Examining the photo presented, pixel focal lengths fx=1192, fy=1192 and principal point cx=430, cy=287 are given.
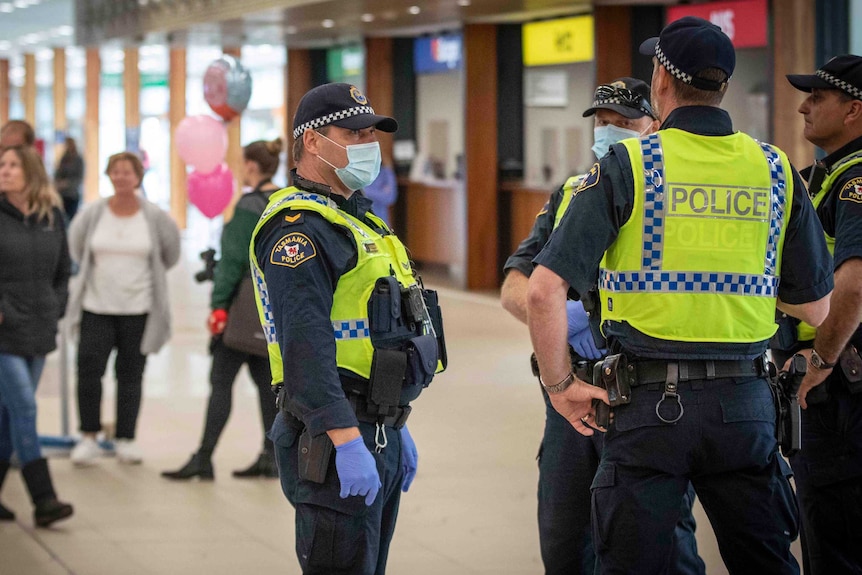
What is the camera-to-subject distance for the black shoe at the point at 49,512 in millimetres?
4785

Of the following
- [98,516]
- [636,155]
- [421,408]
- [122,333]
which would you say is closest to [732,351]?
[636,155]

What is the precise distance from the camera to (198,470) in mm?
5613

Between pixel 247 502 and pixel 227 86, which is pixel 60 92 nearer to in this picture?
pixel 227 86

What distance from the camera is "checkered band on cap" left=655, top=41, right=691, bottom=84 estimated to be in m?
2.48

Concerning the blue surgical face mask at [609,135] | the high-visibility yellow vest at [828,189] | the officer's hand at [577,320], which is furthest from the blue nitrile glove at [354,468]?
the high-visibility yellow vest at [828,189]

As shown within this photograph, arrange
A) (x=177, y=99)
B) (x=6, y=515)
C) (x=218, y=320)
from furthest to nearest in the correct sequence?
1. (x=177, y=99)
2. (x=218, y=320)
3. (x=6, y=515)

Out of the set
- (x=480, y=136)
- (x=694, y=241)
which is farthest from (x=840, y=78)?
(x=480, y=136)

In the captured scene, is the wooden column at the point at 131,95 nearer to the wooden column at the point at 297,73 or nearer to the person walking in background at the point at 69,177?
the person walking in background at the point at 69,177

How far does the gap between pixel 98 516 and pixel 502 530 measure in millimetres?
1704

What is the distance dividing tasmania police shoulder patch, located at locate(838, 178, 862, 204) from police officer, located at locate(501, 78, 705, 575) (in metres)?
0.56

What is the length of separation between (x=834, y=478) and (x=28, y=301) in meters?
3.30

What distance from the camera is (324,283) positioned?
2.59 meters

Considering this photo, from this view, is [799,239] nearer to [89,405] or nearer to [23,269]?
[23,269]

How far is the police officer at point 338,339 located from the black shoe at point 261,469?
9.47ft
